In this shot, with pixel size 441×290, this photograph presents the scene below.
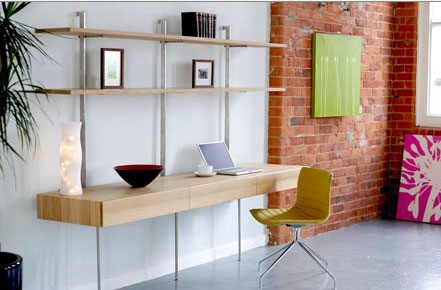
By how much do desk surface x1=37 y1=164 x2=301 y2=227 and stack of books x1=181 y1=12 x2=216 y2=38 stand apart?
1.10 m

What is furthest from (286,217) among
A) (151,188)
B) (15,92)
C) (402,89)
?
(402,89)

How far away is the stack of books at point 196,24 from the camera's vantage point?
560 cm

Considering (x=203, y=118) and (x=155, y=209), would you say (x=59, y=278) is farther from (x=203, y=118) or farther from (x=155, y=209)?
(x=203, y=118)

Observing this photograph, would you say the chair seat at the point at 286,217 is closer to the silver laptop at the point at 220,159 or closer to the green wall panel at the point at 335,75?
the silver laptop at the point at 220,159

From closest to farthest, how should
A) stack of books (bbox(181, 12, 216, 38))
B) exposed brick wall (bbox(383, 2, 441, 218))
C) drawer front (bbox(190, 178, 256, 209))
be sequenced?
drawer front (bbox(190, 178, 256, 209))
stack of books (bbox(181, 12, 216, 38))
exposed brick wall (bbox(383, 2, 441, 218))

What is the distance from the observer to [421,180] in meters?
8.19

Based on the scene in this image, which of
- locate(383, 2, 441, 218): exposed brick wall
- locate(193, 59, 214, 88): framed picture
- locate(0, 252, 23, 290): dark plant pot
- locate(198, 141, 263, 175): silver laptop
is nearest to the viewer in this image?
locate(0, 252, 23, 290): dark plant pot

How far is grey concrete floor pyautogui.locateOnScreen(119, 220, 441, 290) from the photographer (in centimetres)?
550

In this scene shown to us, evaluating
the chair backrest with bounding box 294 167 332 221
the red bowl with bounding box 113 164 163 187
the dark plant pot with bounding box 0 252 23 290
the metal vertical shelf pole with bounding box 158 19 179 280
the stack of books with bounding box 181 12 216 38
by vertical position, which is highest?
the stack of books with bounding box 181 12 216 38

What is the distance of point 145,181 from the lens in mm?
5051

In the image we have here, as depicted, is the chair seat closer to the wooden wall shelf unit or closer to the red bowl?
the wooden wall shelf unit

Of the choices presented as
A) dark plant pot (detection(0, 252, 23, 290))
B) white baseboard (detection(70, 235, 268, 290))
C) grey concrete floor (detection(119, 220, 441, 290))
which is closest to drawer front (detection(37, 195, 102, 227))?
dark plant pot (detection(0, 252, 23, 290))

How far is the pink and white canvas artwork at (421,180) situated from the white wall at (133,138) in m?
2.25

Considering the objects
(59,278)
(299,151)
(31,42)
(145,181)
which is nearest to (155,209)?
(145,181)
